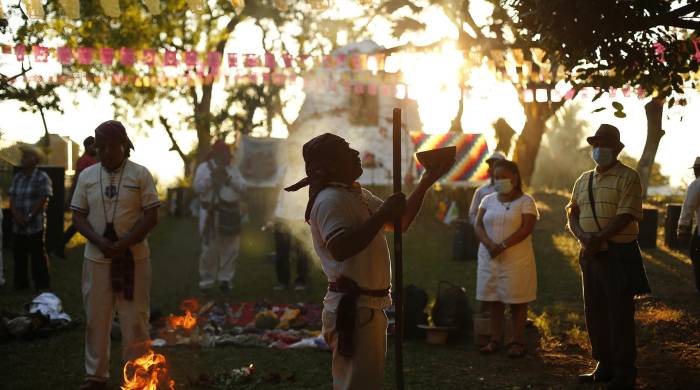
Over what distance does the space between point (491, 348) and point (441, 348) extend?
707mm

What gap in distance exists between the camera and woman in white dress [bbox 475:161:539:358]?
9398mm

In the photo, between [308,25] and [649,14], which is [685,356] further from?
[308,25]

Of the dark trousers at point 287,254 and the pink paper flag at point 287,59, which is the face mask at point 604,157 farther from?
the pink paper flag at point 287,59

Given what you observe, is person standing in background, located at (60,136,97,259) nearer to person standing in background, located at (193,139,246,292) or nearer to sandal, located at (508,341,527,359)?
person standing in background, located at (193,139,246,292)

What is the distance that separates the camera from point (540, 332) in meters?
11.0

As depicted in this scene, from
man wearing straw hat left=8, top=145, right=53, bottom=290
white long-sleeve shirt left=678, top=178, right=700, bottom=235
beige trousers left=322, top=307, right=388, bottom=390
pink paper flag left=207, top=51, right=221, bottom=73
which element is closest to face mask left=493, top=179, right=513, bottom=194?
white long-sleeve shirt left=678, top=178, right=700, bottom=235

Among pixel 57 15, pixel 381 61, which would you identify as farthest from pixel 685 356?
pixel 57 15

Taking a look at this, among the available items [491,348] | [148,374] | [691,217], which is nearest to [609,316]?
[491,348]

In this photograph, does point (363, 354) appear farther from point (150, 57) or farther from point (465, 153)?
point (465, 153)

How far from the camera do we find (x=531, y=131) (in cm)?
2889

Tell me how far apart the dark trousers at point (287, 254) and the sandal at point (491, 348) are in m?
5.15

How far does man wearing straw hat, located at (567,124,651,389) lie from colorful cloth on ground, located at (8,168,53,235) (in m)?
8.64

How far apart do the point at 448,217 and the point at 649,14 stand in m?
19.1

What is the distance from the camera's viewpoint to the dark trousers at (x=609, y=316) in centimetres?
753
